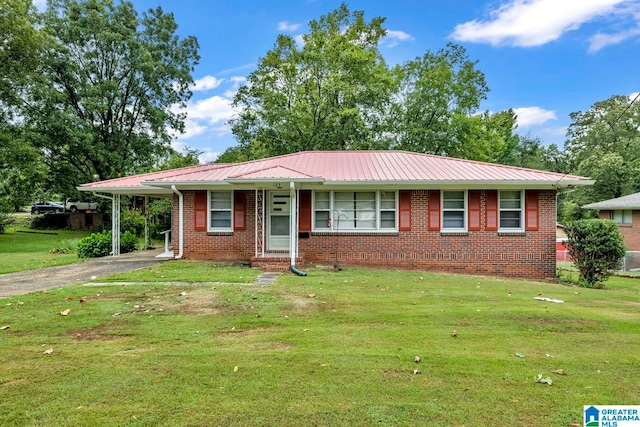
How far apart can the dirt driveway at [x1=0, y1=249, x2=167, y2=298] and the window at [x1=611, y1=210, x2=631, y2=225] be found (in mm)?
27691

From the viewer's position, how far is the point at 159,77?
92.9 feet

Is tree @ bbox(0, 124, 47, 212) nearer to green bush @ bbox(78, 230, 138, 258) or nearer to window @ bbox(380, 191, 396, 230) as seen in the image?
green bush @ bbox(78, 230, 138, 258)

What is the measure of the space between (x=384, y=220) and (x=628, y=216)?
2129cm

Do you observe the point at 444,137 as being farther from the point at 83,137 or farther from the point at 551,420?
the point at 551,420

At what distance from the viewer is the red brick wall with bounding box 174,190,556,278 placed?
1233 centimetres

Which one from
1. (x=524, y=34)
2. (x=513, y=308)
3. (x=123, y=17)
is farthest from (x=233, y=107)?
(x=513, y=308)

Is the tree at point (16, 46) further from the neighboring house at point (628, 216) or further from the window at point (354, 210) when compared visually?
the neighboring house at point (628, 216)

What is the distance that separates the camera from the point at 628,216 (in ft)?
79.8

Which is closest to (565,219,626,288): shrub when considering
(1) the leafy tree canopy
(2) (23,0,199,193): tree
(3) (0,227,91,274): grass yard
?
(3) (0,227,91,274): grass yard

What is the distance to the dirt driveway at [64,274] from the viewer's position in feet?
27.3

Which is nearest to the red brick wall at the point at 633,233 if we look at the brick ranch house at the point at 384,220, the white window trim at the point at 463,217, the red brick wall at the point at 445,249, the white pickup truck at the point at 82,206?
the red brick wall at the point at 445,249

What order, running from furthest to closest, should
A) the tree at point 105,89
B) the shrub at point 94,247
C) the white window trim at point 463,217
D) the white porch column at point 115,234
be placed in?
the tree at point 105,89, the white porch column at point 115,234, the shrub at point 94,247, the white window trim at point 463,217

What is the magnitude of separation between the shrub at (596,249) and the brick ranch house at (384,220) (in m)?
1.17

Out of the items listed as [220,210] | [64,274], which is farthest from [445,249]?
[64,274]
